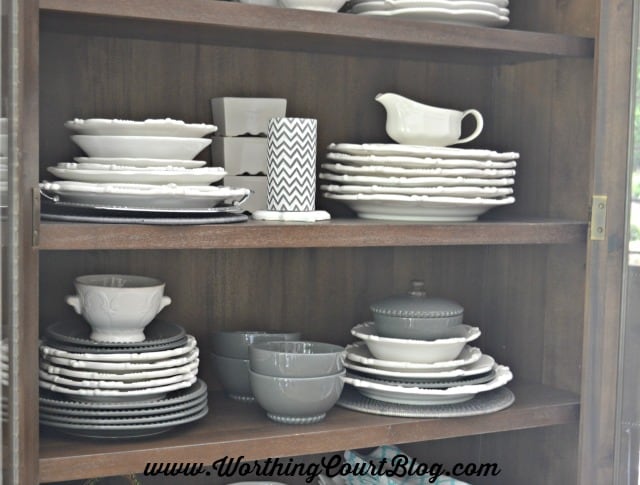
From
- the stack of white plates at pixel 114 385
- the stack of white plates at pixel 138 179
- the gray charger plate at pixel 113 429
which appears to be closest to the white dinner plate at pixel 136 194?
the stack of white plates at pixel 138 179

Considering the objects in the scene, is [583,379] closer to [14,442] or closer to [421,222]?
[421,222]

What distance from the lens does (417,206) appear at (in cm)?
162

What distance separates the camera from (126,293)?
4.70 feet

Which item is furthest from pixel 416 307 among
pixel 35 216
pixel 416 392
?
pixel 35 216

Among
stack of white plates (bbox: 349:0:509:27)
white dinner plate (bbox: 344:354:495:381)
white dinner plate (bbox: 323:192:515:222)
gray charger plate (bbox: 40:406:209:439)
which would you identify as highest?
stack of white plates (bbox: 349:0:509:27)

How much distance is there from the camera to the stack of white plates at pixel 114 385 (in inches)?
54.3

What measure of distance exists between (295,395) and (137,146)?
445 millimetres

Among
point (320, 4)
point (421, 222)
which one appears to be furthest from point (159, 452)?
point (320, 4)

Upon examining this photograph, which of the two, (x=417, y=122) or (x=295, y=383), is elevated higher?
(x=417, y=122)

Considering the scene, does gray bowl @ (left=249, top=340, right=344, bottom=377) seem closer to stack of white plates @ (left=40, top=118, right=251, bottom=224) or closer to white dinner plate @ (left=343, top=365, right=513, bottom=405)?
white dinner plate @ (left=343, top=365, right=513, bottom=405)

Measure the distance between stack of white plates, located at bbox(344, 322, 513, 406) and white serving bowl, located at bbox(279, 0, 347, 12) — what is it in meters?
0.55

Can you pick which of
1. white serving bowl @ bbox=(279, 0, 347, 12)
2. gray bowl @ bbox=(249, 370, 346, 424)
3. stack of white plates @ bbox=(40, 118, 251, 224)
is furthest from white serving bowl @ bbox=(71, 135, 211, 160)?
gray bowl @ bbox=(249, 370, 346, 424)

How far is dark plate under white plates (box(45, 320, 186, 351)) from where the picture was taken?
56.2 inches

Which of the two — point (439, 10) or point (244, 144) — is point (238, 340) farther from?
point (439, 10)
